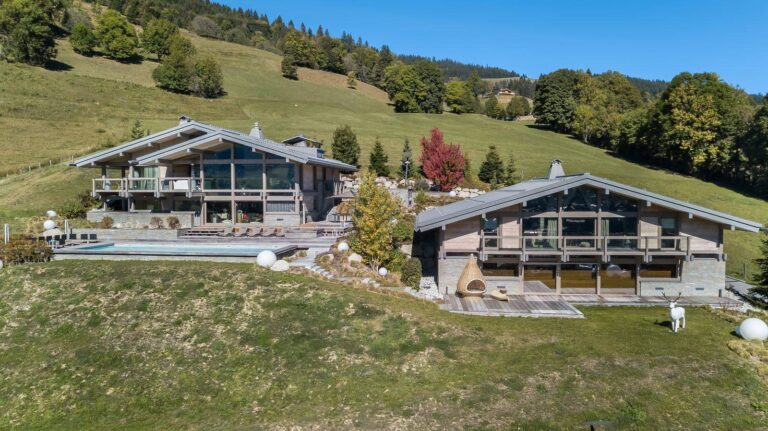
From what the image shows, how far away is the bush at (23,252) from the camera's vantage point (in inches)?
717

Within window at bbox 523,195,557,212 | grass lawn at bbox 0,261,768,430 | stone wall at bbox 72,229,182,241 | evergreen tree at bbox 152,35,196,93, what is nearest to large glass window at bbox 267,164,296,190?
stone wall at bbox 72,229,182,241

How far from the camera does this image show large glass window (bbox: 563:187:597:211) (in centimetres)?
1928

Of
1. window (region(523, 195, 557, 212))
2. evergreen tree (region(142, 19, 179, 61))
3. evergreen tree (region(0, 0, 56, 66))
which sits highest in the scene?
evergreen tree (region(142, 19, 179, 61))

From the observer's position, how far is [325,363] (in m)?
12.2

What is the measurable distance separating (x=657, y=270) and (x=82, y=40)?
4188 inches

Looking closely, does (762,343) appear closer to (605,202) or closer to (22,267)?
(605,202)

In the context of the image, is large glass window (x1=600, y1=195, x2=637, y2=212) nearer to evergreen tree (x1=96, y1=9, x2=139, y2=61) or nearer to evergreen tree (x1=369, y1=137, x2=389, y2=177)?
evergreen tree (x1=369, y1=137, x2=389, y2=177)

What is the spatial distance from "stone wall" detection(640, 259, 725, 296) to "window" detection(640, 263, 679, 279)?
1.06 ft

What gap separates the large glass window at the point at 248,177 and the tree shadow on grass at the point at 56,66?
6769 cm

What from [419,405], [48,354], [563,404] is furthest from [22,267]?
[563,404]

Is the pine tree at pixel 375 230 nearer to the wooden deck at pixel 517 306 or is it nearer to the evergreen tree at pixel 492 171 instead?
the wooden deck at pixel 517 306

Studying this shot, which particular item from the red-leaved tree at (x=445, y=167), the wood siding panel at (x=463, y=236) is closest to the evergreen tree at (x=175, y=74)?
the red-leaved tree at (x=445, y=167)

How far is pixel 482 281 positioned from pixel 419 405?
899 centimetres

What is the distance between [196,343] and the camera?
13.2m
